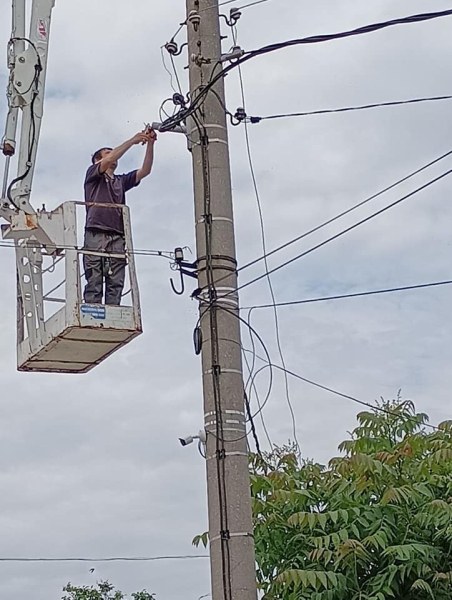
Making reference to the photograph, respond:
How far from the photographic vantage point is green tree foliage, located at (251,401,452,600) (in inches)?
333

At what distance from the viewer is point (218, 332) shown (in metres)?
8.07

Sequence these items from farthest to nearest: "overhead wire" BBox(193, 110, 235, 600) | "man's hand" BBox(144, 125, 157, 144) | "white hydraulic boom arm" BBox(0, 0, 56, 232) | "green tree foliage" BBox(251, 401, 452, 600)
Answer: "white hydraulic boom arm" BBox(0, 0, 56, 232), "man's hand" BBox(144, 125, 157, 144), "green tree foliage" BBox(251, 401, 452, 600), "overhead wire" BBox(193, 110, 235, 600)

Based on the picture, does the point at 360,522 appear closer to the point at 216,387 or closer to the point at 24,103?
the point at 216,387

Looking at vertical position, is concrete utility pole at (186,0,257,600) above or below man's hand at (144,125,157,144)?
below

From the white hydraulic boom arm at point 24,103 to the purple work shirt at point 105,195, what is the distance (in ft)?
1.71

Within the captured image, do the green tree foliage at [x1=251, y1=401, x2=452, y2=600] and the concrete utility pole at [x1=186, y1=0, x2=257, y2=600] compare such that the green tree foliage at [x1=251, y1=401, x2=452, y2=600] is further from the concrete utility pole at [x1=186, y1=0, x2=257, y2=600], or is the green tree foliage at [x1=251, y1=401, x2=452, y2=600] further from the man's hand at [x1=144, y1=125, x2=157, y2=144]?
the man's hand at [x1=144, y1=125, x2=157, y2=144]

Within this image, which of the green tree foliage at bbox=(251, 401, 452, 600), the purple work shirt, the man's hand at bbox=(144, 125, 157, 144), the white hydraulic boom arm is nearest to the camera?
the green tree foliage at bbox=(251, 401, 452, 600)

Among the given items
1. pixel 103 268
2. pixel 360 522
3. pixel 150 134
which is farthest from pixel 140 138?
pixel 360 522

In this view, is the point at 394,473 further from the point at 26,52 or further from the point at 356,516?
the point at 26,52

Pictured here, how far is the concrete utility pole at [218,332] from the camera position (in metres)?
7.62

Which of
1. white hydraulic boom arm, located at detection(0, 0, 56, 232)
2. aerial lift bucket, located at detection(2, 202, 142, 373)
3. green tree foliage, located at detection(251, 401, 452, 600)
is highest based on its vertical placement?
white hydraulic boom arm, located at detection(0, 0, 56, 232)

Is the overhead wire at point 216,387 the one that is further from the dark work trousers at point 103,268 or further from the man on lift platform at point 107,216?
the dark work trousers at point 103,268

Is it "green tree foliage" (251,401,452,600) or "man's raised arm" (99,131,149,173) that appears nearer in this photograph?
"green tree foliage" (251,401,452,600)

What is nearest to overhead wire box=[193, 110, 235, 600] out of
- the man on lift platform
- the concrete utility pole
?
the concrete utility pole
